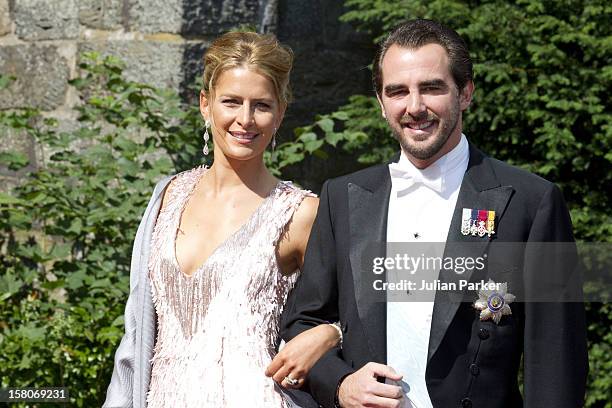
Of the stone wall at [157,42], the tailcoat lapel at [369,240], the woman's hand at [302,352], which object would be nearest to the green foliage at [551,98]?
the stone wall at [157,42]

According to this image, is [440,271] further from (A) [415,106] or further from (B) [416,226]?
(A) [415,106]

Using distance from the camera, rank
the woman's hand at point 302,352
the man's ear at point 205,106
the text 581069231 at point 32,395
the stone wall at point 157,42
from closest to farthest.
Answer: the woman's hand at point 302,352 → the man's ear at point 205,106 → the text 581069231 at point 32,395 → the stone wall at point 157,42

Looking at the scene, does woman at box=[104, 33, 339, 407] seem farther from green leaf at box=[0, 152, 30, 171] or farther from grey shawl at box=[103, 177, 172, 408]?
green leaf at box=[0, 152, 30, 171]

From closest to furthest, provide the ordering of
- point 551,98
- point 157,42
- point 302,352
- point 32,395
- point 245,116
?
point 302,352 < point 245,116 < point 32,395 < point 551,98 < point 157,42

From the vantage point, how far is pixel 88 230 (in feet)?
14.4

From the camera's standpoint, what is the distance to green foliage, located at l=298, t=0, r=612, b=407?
176 inches

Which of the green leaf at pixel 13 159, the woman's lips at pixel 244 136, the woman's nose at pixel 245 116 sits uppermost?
the green leaf at pixel 13 159

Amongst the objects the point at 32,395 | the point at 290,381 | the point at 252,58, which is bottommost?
the point at 32,395

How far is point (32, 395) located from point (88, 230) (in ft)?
2.42

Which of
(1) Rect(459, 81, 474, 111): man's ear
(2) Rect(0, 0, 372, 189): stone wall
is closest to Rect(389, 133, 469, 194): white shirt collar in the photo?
(1) Rect(459, 81, 474, 111): man's ear

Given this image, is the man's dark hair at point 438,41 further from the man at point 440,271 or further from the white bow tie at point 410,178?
the white bow tie at point 410,178

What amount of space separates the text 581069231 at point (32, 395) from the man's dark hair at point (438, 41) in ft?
7.89

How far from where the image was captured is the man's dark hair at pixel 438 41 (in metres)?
2.57

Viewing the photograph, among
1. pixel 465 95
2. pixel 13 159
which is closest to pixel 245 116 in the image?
pixel 465 95
